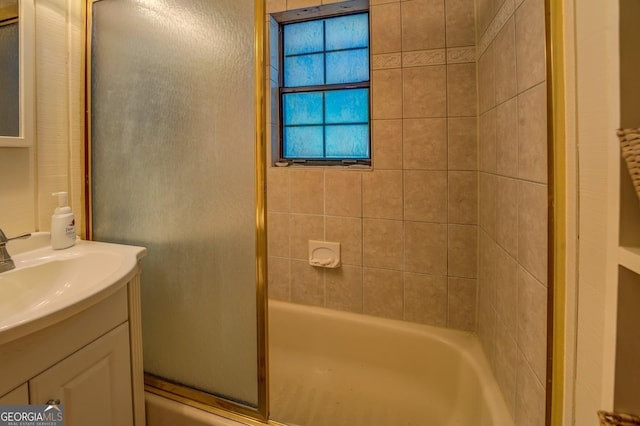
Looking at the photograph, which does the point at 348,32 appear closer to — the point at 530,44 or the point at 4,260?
the point at 530,44

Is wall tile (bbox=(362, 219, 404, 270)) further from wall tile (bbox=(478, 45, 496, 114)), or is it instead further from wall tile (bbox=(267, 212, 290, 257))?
wall tile (bbox=(478, 45, 496, 114))

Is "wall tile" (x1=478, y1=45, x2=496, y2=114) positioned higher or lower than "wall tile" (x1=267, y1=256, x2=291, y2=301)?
higher

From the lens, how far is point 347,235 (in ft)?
5.76

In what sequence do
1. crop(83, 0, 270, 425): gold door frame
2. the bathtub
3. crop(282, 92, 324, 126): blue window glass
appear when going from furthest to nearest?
crop(282, 92, 324, 126): blue window glass → the bathtub → crop(83, 0, 270, 425): gold door frame

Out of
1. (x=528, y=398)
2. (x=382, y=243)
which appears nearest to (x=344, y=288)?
(x=382, y=243)

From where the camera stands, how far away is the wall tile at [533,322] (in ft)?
2.59

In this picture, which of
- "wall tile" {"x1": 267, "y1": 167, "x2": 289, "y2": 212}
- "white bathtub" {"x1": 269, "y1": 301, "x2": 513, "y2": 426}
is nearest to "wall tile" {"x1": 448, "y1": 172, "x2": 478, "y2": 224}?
"white bathtub" {"x1": 269, "y1": 301, "x2": 513, "y2": 426}

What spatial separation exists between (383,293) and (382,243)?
268 millimetres

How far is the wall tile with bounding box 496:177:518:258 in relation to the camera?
1.00 m

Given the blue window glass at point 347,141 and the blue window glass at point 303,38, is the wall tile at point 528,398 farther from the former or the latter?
the blue window glass at point 303,38

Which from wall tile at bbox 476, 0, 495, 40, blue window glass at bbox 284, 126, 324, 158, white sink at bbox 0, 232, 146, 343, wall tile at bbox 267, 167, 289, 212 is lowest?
white sink at bbox 0, 232, 146, 343

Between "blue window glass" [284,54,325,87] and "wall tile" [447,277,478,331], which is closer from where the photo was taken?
"wall tile" [447,277,478,331]

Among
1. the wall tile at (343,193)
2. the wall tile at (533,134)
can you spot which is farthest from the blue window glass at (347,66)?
the wall tile at (533,134)

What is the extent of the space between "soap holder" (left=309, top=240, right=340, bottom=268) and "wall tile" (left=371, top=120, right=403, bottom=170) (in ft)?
1.62
